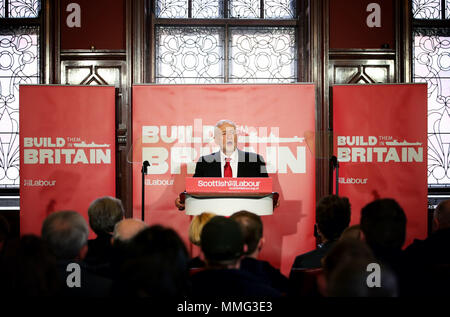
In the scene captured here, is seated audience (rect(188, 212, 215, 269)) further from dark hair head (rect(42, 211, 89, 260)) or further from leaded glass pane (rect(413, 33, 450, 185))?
leaded glass pane (rect(413, 33, 450, 185))

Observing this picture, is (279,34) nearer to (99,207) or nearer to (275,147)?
(275,147)

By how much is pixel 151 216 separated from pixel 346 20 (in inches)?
Answer: 134

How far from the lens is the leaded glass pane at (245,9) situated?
19.5ft

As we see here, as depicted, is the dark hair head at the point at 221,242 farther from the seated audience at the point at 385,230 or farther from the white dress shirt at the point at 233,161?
the white dress shirt at the point at 233,161

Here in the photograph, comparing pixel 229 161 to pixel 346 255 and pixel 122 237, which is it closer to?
pixel 122 237

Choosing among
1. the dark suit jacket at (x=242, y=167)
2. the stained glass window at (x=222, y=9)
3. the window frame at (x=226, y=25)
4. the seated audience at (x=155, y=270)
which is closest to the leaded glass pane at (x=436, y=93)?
the window frame at (x=226, y=25)

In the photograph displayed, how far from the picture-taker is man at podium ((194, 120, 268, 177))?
4207mm

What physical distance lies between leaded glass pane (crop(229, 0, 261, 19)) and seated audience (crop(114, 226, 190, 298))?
190 inches

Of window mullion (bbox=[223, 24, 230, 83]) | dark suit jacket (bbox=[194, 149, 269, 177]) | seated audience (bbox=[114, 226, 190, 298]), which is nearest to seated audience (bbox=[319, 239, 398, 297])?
seated audience (bbox=[114, 226, 190, 298])

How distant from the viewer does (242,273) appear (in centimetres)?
180

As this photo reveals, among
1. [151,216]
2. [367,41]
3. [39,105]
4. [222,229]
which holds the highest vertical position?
[367,41]

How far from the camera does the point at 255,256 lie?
234cm

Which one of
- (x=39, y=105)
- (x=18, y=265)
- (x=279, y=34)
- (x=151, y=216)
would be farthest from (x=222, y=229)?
(x=279, y=34)

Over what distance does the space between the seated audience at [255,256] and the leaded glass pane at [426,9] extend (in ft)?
15.4
